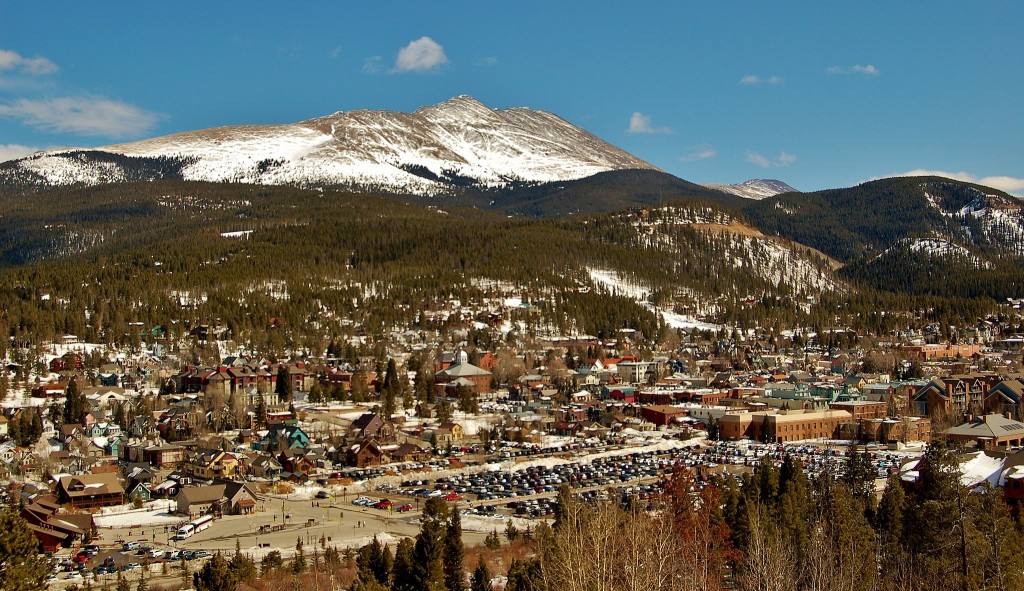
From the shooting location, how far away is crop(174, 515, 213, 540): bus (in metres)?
49.2

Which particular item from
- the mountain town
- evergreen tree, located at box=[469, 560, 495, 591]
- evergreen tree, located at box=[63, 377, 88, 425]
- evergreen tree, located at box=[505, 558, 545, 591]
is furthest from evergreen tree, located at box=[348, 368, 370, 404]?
evergreen tree, located at box=[505, 558, 545, 591]

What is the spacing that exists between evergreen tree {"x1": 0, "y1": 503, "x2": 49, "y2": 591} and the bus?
2210 centimetres

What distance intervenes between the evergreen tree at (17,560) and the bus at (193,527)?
22105 mm

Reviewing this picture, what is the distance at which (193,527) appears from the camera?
5066 cm

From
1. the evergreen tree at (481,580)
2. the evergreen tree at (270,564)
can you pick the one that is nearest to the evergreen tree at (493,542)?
the evergreen tree at (481,580)

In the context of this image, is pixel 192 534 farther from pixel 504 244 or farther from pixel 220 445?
pixel 504 244

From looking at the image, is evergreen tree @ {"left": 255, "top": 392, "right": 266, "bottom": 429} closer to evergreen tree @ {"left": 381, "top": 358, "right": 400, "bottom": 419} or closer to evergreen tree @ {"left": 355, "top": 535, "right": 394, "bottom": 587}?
evergreen tree @ {"left": 381, "top": 358, "right": 400, "bottom": 419}

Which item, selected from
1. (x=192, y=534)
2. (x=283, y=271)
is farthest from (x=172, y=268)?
(x=192, y=534)

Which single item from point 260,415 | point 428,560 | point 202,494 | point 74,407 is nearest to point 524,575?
point 428,560

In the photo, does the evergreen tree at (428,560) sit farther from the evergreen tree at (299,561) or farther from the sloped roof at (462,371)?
the sloped roof at (462,371)

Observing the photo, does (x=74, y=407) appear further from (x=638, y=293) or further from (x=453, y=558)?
(x=638, y=293)

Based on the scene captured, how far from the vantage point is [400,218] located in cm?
19888

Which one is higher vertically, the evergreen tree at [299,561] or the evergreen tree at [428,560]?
the evergreen tree at [428,560]

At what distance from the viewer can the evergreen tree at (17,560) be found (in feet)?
85.6
